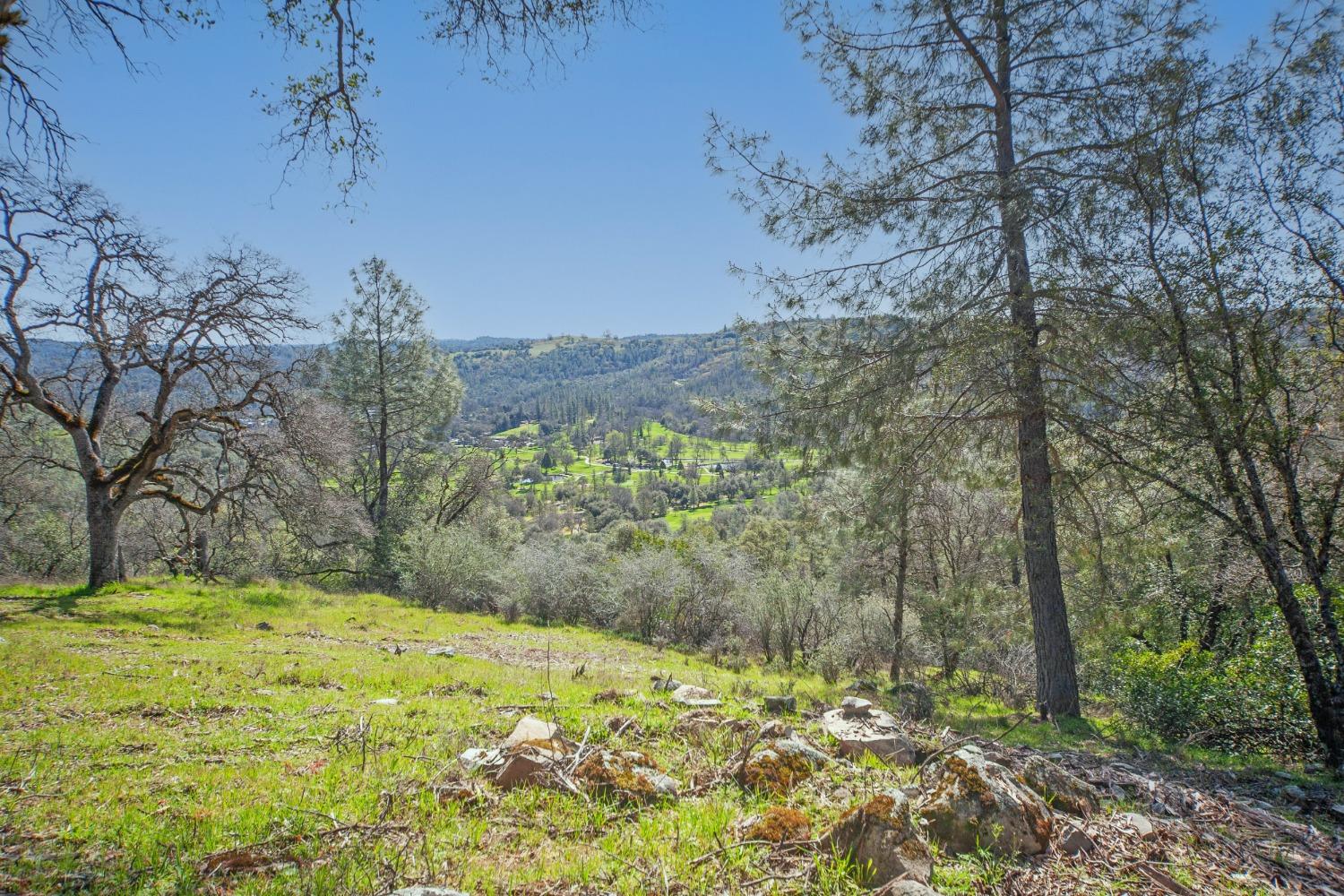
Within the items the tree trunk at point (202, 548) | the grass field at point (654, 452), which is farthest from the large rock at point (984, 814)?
the grass field at point (654, 452)

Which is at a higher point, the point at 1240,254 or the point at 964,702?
the point at 1240,254

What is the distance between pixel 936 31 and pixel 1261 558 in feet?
25.7

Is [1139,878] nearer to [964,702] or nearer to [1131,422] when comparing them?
[1131,422]

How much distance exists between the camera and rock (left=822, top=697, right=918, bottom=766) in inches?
162

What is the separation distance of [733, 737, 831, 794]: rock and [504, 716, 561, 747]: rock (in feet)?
4.35

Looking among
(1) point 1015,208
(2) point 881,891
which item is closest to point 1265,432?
(1) point 1015,208

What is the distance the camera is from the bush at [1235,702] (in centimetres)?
660

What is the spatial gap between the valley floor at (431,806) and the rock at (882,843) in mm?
102

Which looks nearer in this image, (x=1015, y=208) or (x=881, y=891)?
(x=881, y=891)

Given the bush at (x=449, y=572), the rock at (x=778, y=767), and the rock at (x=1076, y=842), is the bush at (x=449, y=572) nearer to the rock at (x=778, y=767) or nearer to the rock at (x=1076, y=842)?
the rock at (x=778, y=767)

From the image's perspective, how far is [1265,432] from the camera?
5.64 metres

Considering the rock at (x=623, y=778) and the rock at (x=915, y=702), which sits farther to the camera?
the rock at (x=915, y=702)

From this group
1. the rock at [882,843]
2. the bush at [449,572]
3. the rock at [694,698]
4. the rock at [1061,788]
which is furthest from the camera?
the bush at [449,572]

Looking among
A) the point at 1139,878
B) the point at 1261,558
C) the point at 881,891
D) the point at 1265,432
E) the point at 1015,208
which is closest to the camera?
→ the point at 881,891
